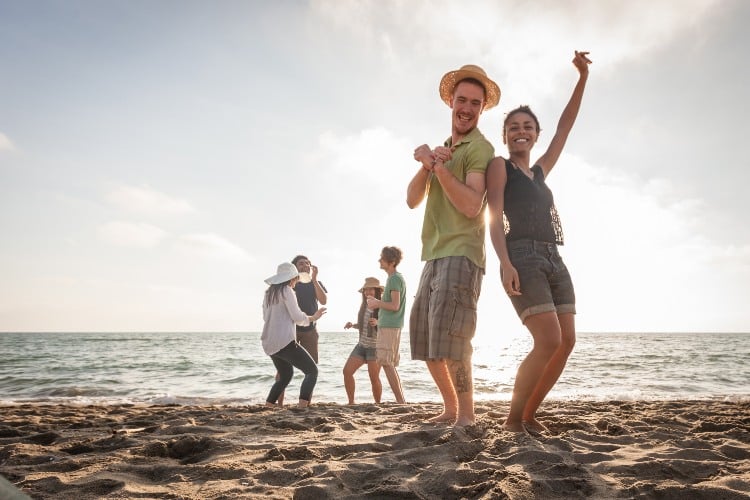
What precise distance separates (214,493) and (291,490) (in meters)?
0.32

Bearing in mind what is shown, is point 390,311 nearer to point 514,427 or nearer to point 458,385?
point 458,385

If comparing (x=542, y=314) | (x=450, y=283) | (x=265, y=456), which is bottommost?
(x=265, y=456)

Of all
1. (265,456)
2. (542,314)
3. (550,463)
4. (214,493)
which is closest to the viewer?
(214,493)

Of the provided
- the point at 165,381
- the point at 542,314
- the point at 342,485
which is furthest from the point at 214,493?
the point at 165,381

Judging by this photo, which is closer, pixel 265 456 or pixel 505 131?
pixel 265 456

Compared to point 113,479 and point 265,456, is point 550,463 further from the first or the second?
point 113,479

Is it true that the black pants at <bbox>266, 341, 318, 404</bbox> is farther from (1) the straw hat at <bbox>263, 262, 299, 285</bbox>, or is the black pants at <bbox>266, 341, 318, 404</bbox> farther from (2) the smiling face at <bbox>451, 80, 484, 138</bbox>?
(2) the smiling face at <bbox>451, 80, 484, 138</bbox>

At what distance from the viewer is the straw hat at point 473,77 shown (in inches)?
138

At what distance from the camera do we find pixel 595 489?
2.07 meters

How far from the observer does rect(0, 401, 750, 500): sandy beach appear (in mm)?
2049

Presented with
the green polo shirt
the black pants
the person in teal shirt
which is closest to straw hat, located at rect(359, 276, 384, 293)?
the person in teal shirt

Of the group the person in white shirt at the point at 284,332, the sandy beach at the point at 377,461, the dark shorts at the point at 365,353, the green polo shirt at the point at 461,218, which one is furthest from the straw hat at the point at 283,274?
the green polo shirt at the point at 461,218

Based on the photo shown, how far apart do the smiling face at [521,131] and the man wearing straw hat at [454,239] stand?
0.74 feet

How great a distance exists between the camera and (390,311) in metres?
6.04
